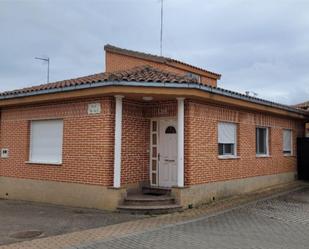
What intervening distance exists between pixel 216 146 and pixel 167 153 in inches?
65.7

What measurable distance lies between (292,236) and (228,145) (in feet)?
19.6

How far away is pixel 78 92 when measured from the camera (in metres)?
11.8

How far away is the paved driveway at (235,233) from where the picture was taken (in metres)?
7.54

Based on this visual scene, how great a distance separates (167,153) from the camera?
1303 centimetres

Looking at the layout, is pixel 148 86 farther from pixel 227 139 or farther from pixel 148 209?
pixel 227 139

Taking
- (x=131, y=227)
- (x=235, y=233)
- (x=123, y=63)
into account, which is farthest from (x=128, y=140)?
(x=123, y=63)

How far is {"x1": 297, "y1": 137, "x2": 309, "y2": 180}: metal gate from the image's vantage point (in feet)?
62.2

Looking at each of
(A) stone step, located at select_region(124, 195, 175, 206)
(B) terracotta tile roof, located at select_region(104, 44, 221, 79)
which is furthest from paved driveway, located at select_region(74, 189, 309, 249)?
(B) terracotta tile roof, located at select_region(104, 44, 221, 79)

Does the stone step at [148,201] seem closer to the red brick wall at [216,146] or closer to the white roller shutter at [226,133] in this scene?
the red brick wall at [216,146]

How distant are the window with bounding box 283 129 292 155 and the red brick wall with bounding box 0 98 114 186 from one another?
987 centimetres

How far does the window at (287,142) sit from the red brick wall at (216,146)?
1.97 ft

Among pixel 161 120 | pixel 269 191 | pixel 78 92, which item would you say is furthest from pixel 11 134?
pixel 269 191

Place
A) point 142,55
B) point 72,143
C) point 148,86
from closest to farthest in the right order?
point 148,86, point 72,143, point 142,55

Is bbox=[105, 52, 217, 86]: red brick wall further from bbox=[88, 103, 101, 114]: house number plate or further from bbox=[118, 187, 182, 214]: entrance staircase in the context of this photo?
bbox=[118, 187, 182, 214]: entrance staircase
